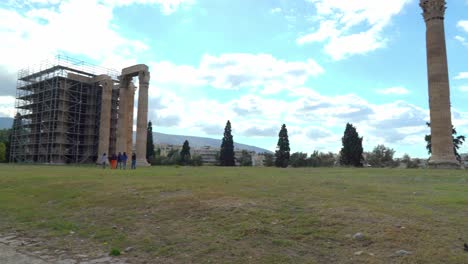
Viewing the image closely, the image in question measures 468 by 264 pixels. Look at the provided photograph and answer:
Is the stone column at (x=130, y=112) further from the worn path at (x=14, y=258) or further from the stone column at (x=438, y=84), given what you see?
the worn path at (x=14, y=258)

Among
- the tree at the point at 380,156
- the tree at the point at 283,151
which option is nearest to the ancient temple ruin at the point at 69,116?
the tree at the point at 283,151

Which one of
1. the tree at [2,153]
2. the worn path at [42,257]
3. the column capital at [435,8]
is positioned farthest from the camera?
the tree at [2,153]

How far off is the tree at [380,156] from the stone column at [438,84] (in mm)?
40561

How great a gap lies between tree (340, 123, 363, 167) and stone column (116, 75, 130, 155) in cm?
4014

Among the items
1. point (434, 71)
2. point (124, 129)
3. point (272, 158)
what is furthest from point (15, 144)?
point (434, 71)

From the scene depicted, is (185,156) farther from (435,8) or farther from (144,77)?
(435,8)

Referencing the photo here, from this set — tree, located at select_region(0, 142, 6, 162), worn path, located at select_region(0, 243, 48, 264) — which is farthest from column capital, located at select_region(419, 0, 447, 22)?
tree, located at select_region(0, 142, 6, 162)

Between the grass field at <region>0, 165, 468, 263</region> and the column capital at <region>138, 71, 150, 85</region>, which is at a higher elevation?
the column capital at <region>138, 71, 150, 85</region>

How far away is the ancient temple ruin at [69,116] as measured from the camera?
64.0 metres

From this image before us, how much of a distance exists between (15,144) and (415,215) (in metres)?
81.0

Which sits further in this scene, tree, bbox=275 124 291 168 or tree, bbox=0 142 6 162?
tree, bbox=0 142 6 162

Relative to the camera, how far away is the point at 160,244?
8.27 meters

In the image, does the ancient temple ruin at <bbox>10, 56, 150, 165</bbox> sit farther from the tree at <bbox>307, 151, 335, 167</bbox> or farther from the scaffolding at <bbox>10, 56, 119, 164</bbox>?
the tree at <bbox>307, 151, 335, 167</bbox>

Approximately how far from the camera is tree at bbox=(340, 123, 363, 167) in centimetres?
7362
